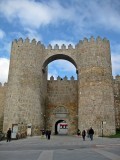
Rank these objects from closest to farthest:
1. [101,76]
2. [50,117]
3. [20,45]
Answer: [101,76] < [20,45] < [50,117]

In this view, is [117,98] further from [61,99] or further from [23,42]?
[23,42]

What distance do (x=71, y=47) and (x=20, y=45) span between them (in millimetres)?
5992

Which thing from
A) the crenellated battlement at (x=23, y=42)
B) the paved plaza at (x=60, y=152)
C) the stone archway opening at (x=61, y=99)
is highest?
the crenellated battlement at (x=23, y=42)

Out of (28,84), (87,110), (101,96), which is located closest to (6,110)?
(28,84)

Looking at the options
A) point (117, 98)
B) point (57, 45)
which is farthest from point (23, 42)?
point (117, 98)

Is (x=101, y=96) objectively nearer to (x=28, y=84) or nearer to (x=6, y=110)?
(x=28, y=84)

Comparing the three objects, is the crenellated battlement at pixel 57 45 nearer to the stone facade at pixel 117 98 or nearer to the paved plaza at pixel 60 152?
the stone facade at pixel 117 98

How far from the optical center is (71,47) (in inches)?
1049

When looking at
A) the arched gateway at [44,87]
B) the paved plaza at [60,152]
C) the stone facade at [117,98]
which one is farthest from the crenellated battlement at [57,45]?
the paved plaza at [60,152]

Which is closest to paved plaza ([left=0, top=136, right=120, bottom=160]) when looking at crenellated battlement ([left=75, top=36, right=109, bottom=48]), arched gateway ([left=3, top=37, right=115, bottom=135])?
arched gateway ([left=3, top=37, right=115, bottom=135])

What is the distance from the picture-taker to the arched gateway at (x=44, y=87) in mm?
22703

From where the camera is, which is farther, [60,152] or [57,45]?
[57,45]

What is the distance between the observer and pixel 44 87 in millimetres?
27562

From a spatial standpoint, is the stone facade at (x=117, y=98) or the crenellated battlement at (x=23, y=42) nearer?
the crenellated battlement at (x=23, y=42)
